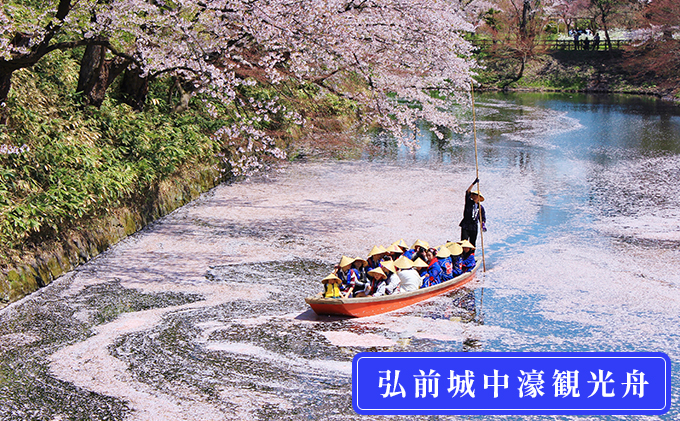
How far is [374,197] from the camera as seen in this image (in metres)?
14.7

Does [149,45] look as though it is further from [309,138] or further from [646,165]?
[646,165]

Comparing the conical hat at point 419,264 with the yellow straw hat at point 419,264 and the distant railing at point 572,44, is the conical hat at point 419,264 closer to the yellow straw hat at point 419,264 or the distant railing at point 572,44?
the yellow straw hat at point 419,264

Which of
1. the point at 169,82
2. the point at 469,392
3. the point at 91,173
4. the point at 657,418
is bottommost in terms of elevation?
the point at 657,418

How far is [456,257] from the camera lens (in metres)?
9.85

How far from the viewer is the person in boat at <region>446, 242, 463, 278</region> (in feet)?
31.8

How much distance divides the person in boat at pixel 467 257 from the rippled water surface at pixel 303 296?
41cm

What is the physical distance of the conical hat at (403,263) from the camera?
8711 millimetres

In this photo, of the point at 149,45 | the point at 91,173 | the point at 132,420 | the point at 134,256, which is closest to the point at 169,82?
the point at 149,45

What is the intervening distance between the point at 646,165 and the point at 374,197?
9011 millimetres

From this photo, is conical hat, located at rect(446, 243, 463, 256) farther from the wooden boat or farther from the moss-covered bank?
the moss-covered bank

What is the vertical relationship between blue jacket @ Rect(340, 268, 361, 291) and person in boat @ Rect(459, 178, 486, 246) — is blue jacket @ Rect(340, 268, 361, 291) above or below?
below

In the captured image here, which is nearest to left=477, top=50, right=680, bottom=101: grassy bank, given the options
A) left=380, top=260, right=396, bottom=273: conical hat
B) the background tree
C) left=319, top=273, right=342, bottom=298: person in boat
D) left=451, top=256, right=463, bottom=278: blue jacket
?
the background tree

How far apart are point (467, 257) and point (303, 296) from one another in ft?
8.99

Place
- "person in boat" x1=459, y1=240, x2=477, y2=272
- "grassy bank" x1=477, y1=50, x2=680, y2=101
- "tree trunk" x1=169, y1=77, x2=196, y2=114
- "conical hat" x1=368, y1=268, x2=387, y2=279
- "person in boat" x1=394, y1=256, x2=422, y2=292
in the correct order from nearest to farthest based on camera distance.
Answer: "conical hat" x1=368, y1=268, x2=387, y2=279 → "person in boat" x1=394, y1=256, x2=422, y2=292 → "person in boat" x1=459, y1=240, x2=477, y2=272 → "tree trunk" x1=169, y1=77, x2=196, y2=114 → "grassy bank" x1=477, y1=50, x2=680, y2=101
